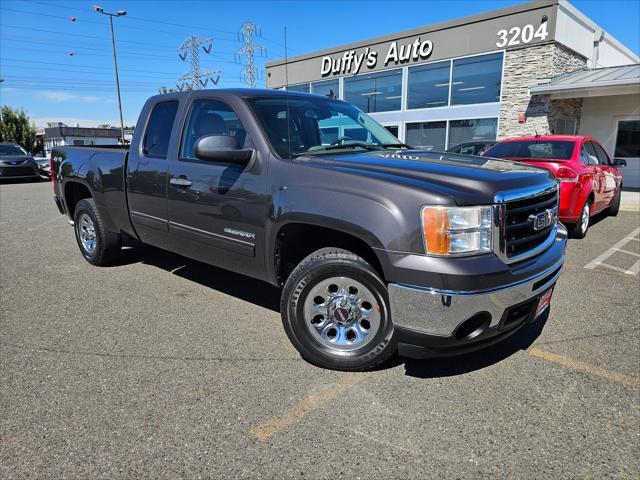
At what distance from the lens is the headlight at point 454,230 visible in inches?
96.1

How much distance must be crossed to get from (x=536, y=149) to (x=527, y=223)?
17.4 feet

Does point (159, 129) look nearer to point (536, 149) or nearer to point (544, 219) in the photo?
point (544, 219)

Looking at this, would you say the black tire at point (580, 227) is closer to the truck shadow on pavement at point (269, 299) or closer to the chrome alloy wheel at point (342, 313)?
the truck shadow on pavement at point (269, 299)

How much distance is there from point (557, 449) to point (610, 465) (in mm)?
226

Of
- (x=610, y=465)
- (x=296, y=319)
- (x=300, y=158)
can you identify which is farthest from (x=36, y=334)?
(x=610, y=465)

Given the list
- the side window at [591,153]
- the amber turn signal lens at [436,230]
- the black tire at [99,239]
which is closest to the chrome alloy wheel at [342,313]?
the amber turn signal lens at [436,230]

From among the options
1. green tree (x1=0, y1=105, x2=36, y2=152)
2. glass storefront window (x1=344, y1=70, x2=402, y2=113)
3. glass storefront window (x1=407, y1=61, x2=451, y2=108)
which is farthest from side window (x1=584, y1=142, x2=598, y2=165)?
green tree (x1=0, y1=105, x2=36, y2=152)

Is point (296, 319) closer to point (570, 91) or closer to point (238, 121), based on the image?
point (238, 121)

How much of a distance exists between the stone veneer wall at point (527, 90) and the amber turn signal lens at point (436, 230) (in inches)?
582

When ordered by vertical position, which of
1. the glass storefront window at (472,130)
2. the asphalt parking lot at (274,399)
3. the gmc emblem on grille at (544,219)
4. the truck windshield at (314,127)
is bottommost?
the asphalt parking lot at (274,399)

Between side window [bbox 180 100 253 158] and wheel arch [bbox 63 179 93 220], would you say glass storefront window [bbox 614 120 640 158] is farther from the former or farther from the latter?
wheel arch [bbox 63 179 93 220]

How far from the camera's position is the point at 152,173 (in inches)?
161

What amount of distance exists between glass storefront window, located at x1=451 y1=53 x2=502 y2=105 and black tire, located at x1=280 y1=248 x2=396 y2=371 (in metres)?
15.5

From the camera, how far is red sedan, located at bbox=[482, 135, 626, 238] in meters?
6.66
